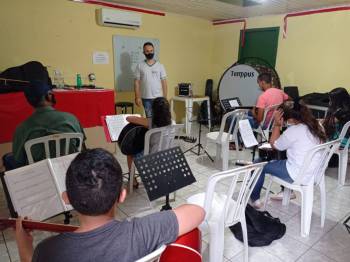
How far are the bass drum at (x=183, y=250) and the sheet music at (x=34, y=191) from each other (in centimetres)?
104

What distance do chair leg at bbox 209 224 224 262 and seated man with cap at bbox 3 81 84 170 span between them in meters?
1.26

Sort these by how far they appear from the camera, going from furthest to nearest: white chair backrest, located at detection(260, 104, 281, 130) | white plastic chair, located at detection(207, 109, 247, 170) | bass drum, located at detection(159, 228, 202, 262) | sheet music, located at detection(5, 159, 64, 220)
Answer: white chair backrest, located at detection(260, 104, 281, 130), white plastic chair, located at detection(207, 109, 247, 170), sheet music, located at detection(5, 159, 64, 220), bass drum, located at detection(159, 228, 202, 262)

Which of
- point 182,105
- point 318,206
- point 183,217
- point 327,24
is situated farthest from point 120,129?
point 327,24

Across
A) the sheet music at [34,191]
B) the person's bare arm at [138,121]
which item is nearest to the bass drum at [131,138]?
the person's bare arm at [138,121]

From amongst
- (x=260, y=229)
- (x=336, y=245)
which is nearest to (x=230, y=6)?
(x=260, y=229)

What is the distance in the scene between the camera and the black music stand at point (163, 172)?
151 cm

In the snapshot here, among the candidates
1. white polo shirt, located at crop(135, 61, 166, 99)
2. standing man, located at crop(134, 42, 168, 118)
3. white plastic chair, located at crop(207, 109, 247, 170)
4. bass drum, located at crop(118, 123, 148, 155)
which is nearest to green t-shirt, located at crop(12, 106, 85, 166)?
bass drum, located at crop(118, 123, 148, 155)

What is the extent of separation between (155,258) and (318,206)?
88.7 inches

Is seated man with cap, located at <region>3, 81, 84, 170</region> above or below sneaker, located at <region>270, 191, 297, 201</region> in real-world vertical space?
above

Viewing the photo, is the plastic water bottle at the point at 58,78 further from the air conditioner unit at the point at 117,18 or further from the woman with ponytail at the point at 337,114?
the woman with ponytail at the point at 337,114

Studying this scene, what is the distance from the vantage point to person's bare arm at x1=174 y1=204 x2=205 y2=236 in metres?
0.86

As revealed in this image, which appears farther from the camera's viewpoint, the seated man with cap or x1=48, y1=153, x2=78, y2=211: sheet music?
the seated man with cap

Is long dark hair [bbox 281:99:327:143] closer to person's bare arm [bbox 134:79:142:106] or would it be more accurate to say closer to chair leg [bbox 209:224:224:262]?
chair leg [bbox 209:224:224:262]

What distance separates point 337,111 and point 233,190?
2.42 m
